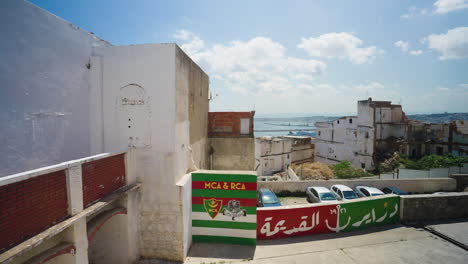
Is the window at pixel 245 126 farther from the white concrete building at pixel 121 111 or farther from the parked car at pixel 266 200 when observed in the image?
the white concrete building at pixel 121 111

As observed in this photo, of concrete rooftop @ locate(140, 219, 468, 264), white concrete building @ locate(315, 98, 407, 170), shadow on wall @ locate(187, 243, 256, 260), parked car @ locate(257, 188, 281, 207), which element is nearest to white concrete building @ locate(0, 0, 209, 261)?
shadow on wall @ locate(187, 243, 256, 260)

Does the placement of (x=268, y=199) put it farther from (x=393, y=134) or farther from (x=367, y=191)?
(x=393, y=134)

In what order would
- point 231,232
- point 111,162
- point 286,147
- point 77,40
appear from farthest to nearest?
point 286,147 < point 231,232 < point 77,40 < point 111,162

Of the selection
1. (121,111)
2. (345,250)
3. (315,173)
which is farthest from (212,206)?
(315,173)

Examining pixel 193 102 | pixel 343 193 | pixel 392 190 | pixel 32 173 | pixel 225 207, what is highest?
pixel 193 102

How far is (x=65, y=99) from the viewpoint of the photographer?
6.75 m

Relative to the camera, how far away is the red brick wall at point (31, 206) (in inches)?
142

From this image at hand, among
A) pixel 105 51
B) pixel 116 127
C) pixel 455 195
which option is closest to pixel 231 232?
pixel 116 127

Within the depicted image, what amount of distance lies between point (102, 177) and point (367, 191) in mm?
14141

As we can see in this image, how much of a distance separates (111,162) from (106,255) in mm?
3569

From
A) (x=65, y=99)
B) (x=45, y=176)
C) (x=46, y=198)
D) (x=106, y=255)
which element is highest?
(x=65, y=99)

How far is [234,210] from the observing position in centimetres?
870

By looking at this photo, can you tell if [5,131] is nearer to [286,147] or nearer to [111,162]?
[111,162]

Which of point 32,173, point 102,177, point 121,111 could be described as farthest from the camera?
point 121,111
